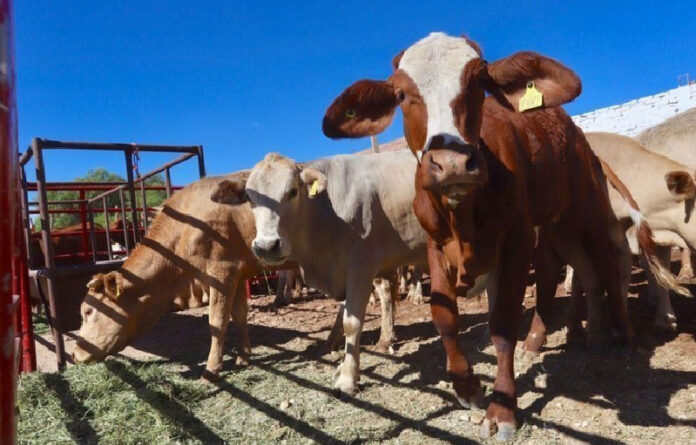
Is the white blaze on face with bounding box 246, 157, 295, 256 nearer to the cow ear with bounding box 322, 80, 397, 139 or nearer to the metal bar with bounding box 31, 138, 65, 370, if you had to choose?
the cow ear with bounding box 322, 80, 397, 139

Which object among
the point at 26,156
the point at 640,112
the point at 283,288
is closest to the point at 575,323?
the point at 283,288

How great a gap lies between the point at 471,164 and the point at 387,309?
319 cm

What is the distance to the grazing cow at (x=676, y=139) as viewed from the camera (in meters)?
5.47

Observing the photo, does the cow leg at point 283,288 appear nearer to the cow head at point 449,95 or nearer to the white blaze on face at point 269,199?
the white blaze on face at point 269,199

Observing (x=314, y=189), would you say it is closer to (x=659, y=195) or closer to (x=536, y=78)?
(x=536, y=78)

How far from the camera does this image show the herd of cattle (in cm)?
279

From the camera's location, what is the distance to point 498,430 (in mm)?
2834

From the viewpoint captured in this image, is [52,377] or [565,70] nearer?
[565,70]

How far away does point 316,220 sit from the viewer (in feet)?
14.3

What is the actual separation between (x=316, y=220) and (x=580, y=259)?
2.55 metres

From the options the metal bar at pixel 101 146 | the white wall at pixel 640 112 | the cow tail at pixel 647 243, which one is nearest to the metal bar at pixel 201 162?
the metal bar at pixel 101 146

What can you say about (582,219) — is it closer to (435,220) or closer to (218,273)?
(435,220)

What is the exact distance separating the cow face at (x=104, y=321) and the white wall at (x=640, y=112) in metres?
14.1

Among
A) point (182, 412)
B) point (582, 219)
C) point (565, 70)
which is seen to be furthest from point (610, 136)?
point (182, 412)
